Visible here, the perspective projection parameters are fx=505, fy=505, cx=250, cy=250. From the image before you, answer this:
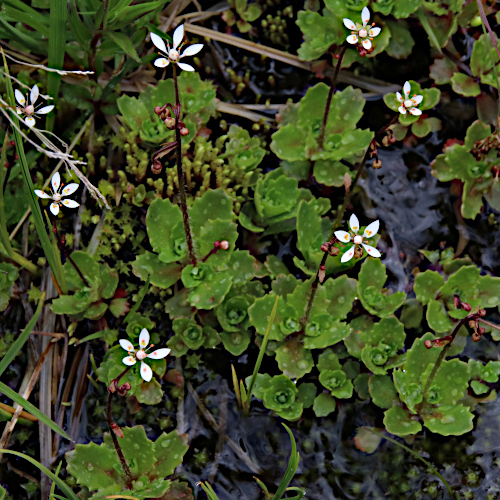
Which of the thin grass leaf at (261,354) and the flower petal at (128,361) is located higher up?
the flower petal at (128,361)

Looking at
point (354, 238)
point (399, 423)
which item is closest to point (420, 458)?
point (399, 423)

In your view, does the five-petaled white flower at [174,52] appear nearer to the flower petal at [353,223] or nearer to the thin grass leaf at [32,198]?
the thin grass leaf at [32,198]

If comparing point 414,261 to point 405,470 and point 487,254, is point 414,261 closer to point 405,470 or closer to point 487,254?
point 487,254

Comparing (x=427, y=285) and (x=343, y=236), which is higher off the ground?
(x=343, y=236)

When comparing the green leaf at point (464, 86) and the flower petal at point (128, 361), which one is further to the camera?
the green leaf at point (464, 86)

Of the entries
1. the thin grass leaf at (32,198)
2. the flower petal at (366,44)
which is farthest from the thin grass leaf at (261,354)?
the flower petal at (366,44)

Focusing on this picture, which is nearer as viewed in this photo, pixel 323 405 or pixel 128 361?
pixel 128 361

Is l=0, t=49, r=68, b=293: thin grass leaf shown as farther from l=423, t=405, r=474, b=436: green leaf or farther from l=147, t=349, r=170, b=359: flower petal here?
l=423, t=405, r=474, b=436: green leaf

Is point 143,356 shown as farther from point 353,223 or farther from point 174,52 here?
point 174,52
